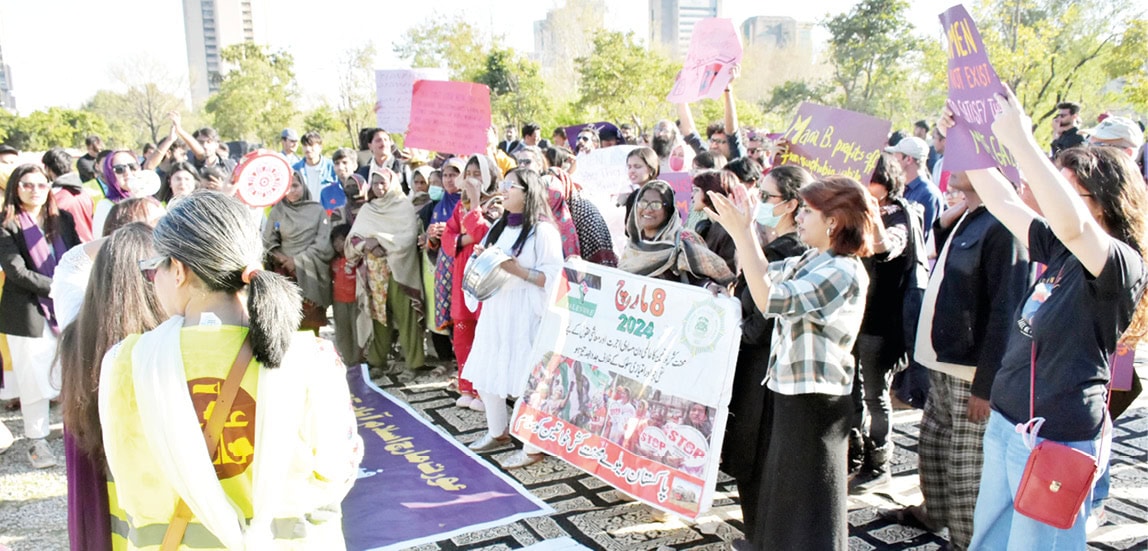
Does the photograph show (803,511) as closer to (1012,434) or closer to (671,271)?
(1012,434)

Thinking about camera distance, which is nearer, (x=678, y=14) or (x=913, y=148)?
(x=913, y=148)

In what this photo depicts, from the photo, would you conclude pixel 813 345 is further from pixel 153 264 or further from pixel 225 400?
pixel 153 264

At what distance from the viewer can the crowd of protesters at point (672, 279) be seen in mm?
1741

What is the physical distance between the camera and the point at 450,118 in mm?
6270

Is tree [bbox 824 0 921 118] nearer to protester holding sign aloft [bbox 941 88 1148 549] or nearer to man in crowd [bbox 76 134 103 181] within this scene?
man in crowd [bbox 76 134 103 181]

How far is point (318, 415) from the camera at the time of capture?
5.91ft

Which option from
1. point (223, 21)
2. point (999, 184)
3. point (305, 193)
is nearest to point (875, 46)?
point (305, 193)

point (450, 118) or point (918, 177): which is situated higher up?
point (450, 118)

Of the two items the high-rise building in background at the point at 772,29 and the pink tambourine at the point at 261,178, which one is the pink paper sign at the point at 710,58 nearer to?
the pink tambourine at the point at 261,178

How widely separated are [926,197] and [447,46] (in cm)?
2561

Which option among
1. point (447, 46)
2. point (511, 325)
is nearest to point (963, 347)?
point (511, 325)

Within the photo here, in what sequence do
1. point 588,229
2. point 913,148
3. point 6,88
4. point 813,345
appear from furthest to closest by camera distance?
point 6,88 < point 588,229 < point 913,148 < point 813,345

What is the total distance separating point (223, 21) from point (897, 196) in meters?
142

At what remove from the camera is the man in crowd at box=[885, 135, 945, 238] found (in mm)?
5090
